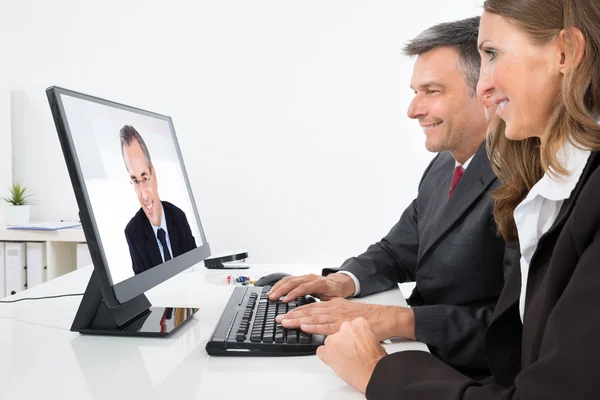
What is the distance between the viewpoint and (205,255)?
1.58m

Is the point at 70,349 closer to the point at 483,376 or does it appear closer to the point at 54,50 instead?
the point at 483,376

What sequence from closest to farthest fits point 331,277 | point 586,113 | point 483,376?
point 586,113
point 483,376
point 331,277

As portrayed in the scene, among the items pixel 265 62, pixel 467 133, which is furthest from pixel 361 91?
pixel 467 133

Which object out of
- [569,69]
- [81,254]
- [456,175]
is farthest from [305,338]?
[81,254]

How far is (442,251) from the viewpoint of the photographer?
143 centimetres

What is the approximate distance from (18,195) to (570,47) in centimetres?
316

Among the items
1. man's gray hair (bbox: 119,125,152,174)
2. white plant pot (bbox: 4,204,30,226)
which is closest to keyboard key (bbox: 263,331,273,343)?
man's gray hair (bbox: 119,125,152,174)

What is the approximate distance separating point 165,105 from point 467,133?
2.18 meters

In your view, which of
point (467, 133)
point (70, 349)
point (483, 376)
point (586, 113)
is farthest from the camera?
point (467, 133)

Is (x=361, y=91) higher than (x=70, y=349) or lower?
higher

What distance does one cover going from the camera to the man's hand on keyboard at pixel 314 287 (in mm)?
1340

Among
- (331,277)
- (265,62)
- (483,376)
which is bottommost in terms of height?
(483,376)

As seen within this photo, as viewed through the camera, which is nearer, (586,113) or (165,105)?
(586,113)

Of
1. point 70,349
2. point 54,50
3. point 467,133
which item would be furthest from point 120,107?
point 54,50
